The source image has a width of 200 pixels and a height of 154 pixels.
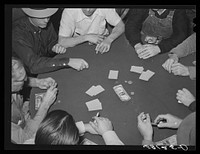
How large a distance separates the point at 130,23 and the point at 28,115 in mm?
823

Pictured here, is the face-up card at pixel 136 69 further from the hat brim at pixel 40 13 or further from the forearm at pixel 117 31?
the hat brim at pixel 40 13

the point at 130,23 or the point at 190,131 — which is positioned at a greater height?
the point at 130,23

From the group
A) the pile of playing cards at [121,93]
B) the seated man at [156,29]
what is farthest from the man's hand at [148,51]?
the pile of playing cards at [121,93]

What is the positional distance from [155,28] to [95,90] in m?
0.52

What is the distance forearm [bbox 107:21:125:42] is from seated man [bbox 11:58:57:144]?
0.44m

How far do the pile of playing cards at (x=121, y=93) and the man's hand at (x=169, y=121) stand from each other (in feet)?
0.71

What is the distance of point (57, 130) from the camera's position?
1928 millimetres

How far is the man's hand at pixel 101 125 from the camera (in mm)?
1917

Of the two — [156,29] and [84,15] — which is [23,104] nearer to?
[84,15]

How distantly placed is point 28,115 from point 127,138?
601 mm

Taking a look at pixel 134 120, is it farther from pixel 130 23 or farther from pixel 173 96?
pixel 130 23

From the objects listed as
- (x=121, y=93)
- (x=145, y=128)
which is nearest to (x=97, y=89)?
(x=121, y=93)
